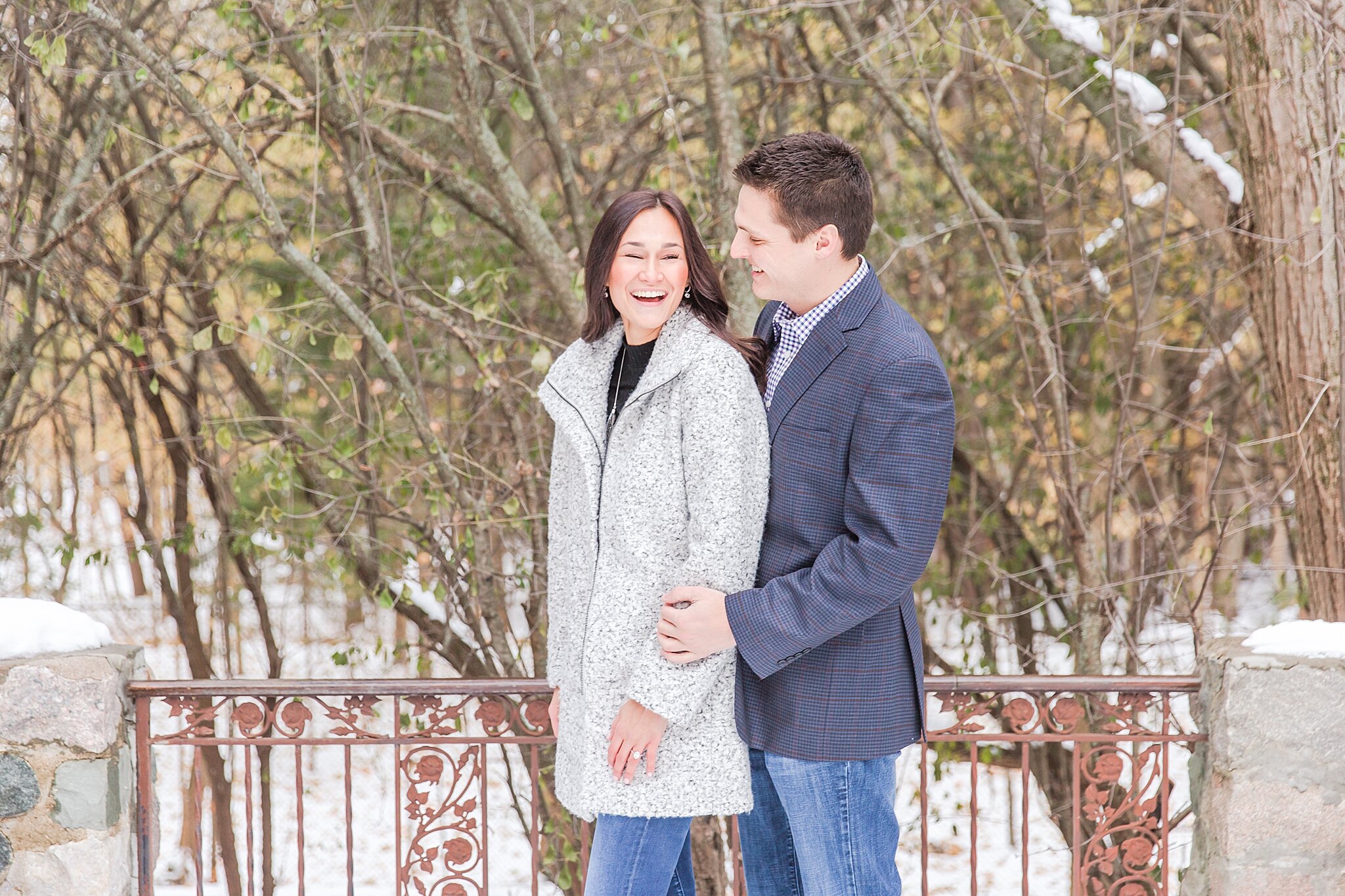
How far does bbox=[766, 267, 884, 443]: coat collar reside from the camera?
1.64m

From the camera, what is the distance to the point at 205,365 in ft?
15.3

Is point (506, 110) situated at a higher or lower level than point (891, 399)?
higher

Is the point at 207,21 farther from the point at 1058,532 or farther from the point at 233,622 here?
the point at 1058,532

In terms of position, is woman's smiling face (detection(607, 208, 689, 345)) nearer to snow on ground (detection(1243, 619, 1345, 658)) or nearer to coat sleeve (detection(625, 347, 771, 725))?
coat sleeve (detection(625, 347, 771, 725))

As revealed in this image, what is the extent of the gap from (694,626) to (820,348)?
439mm

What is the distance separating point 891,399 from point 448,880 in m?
1.53

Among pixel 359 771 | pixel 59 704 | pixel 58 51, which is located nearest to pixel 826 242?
pixel 59 704

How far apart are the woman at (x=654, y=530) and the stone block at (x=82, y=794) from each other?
1.11 m

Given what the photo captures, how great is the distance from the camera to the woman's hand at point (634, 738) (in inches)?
63.9

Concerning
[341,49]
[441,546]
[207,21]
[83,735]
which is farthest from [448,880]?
[207,21]

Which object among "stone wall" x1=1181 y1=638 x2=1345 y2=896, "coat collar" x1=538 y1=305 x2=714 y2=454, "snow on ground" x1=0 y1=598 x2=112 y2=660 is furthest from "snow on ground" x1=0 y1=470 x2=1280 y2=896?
"coat collar" x1=538 y1=305 x2=714 y2=454

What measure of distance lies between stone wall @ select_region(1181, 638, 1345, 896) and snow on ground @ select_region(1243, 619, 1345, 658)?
0.02 meters

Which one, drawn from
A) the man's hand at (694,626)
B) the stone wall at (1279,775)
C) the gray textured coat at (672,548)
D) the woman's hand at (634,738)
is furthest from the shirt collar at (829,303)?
the stone wall at (1279,775)

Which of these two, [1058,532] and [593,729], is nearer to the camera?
[593,729]
